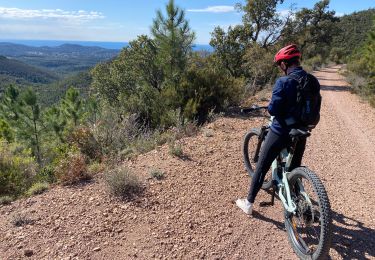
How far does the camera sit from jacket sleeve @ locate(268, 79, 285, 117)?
3.28 metres

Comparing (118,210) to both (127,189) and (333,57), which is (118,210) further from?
(333,57)

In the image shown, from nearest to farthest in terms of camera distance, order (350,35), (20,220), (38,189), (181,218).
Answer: (20,220), (181,218), (38,189), (350,35)

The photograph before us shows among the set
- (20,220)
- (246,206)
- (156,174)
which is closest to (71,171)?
(20,220)

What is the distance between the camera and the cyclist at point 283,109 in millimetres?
3275

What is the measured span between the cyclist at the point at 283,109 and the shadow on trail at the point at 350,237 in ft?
2.81

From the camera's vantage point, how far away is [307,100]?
326 cm

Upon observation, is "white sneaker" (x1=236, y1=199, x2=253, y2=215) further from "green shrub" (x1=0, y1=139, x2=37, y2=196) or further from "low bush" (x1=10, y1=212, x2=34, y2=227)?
"green shrub" (x1=0, y1=139, x2=37, y2=196)

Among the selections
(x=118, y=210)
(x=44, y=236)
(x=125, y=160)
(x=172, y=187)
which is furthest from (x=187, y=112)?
(x=44, y=236)

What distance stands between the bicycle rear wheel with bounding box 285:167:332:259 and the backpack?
0.51m

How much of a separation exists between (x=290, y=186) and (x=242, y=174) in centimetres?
185

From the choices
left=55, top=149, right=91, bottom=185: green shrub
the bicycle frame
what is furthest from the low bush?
the bicycle frame

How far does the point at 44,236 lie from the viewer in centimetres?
362

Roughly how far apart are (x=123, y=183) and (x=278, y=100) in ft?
7.61

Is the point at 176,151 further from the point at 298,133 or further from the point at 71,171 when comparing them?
the point at 298,133
